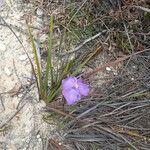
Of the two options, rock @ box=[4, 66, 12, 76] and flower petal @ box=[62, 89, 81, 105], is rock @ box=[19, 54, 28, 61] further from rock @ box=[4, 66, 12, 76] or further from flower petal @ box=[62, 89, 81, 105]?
flower petal @ box=[62, 89, 81, 105]

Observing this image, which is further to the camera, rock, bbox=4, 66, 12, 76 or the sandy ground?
rock, bbox=4, 66, 12, 76

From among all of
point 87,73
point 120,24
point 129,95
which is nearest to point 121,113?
point 129,95

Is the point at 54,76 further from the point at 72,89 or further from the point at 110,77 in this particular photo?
the point at 110,77

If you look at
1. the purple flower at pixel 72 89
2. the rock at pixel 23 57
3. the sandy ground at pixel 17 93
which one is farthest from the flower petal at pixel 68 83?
the rock at pixel 23 57

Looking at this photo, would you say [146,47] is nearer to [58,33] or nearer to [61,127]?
[58,33]

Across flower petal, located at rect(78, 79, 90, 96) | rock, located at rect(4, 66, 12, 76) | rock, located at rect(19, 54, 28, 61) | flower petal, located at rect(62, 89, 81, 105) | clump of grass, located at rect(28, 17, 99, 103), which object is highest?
rock, located at rect(19, 54, 28, 61)

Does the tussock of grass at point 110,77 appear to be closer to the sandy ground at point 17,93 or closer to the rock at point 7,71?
the sandy ground at point 17,93

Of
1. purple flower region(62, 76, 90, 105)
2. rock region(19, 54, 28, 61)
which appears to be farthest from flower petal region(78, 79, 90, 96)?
rock region(19, 54, 28, 61)

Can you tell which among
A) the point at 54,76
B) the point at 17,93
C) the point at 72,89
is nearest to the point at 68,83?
the point at 72,89
